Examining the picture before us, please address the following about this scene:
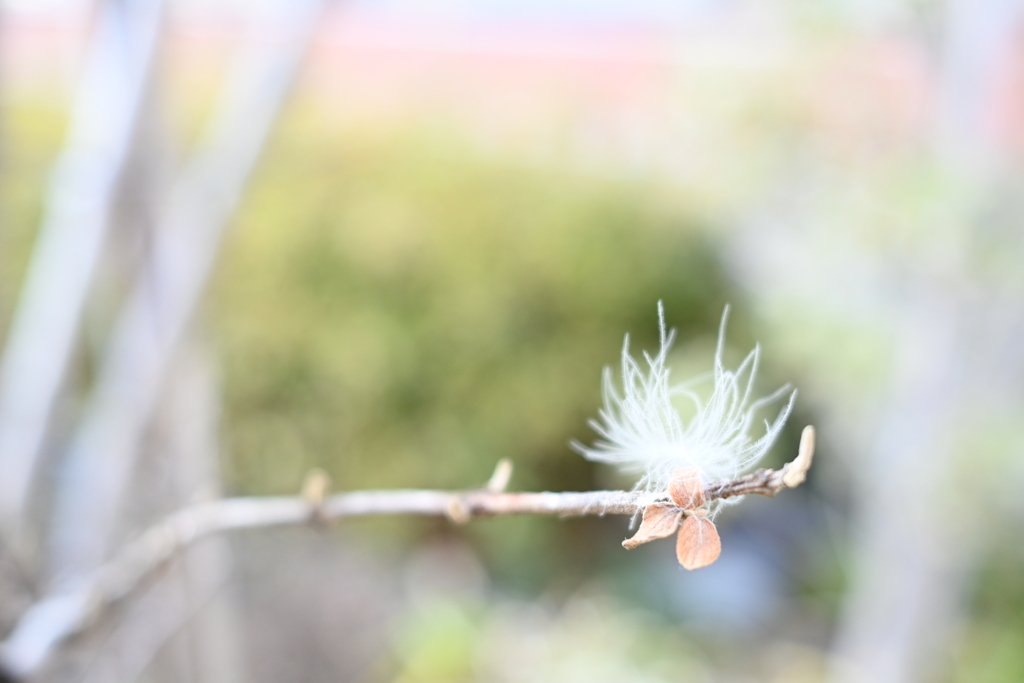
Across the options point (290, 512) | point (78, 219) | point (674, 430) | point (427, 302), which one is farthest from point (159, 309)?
point (427, 302)

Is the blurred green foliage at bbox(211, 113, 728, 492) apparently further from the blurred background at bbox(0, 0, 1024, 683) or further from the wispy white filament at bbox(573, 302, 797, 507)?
the wispy white filament at bbox(573, 302, 797, 507)

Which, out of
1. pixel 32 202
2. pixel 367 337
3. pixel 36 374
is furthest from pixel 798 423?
pixel 32 202

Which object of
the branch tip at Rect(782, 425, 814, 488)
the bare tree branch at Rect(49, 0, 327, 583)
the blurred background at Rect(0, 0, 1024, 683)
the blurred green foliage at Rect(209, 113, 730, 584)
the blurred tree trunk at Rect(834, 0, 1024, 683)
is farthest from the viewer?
the blurred green foliage at Rect(209, 113, 730, 584)

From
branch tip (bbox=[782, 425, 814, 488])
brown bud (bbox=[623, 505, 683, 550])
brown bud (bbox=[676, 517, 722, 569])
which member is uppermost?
branch tip (bbox=[782, 425, 814, 488])

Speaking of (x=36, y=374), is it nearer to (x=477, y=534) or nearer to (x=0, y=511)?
(x=0, y=511)

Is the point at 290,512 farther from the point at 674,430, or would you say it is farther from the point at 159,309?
the point at 159,309

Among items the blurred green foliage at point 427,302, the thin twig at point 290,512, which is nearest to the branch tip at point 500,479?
the thin twig at point 290,512

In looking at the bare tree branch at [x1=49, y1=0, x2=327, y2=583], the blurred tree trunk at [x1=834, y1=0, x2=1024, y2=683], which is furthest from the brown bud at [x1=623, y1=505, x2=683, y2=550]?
the blurred tree trunk at [x1=834, y1=0, x2=1024, y2=683]
